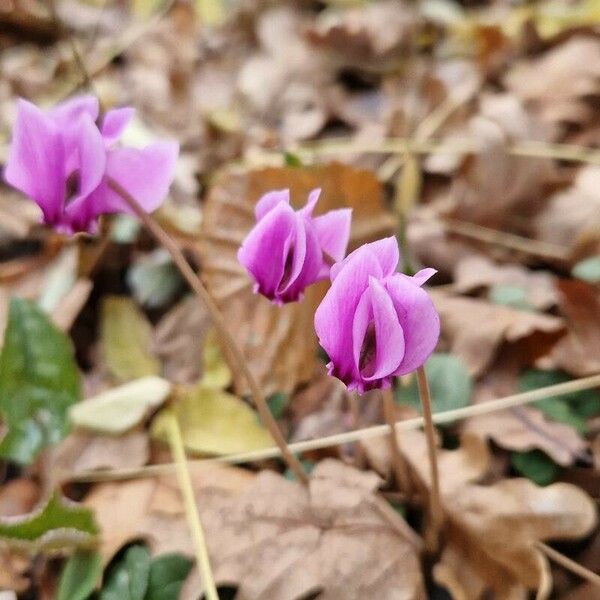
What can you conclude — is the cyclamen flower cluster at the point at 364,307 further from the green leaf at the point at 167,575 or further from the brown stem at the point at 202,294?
the green leaf at the point at 167,575

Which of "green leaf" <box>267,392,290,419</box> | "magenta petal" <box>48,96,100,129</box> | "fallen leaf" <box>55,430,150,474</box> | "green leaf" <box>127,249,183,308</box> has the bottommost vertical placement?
"fallen leaf" <box>55,430,150,474</box>

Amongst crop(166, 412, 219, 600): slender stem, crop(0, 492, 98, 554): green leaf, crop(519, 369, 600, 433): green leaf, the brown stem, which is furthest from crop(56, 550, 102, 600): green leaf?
crop(519, 369, 600, 433): green leaf

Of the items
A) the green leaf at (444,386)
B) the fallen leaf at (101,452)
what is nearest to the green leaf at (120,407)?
the fallen leaf at (101,452)

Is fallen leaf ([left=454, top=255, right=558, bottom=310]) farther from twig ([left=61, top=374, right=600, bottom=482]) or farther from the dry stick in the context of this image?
the dry stick

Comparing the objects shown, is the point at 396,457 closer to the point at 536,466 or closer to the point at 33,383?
the point at 536,466

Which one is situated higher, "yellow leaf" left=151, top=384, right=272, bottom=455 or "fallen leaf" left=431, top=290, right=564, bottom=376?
"fallen leaf" left=431, top=290, right=564, bottom=376

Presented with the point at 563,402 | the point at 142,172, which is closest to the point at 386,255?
the point at 142,172

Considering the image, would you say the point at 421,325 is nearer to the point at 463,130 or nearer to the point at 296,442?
the point at 296,442
